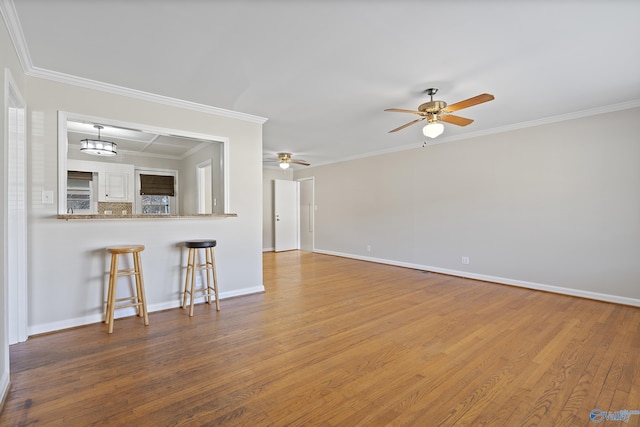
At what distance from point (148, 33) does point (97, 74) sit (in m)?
1.00

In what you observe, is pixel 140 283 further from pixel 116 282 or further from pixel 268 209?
pixel 268 209

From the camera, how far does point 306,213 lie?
8.04 metres

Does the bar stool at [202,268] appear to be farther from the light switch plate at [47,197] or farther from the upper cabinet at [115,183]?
the light switch plate at [47,197]

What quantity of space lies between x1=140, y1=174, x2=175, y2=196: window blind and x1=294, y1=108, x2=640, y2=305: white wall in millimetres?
4087

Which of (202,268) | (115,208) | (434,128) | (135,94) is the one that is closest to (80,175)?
(115,208)

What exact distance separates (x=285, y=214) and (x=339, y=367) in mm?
6122

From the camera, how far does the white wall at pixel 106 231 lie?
2.61 m

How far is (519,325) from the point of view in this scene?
284 cm

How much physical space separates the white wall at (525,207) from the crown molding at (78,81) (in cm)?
320

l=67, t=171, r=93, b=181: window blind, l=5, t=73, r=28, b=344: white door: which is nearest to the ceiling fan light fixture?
l=67, t=171, r=93, b=181: window blind

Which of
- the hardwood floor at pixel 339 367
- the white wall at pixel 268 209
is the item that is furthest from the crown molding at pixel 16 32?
the white wall at pixel 268 209

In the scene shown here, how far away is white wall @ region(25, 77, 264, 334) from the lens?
2605mm

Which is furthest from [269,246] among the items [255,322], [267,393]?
[267,393]

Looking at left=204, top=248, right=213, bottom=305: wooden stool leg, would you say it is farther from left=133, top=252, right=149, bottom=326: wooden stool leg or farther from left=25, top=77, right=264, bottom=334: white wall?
left=133, top=252, right=149, bottom=326: wooden stool leg
